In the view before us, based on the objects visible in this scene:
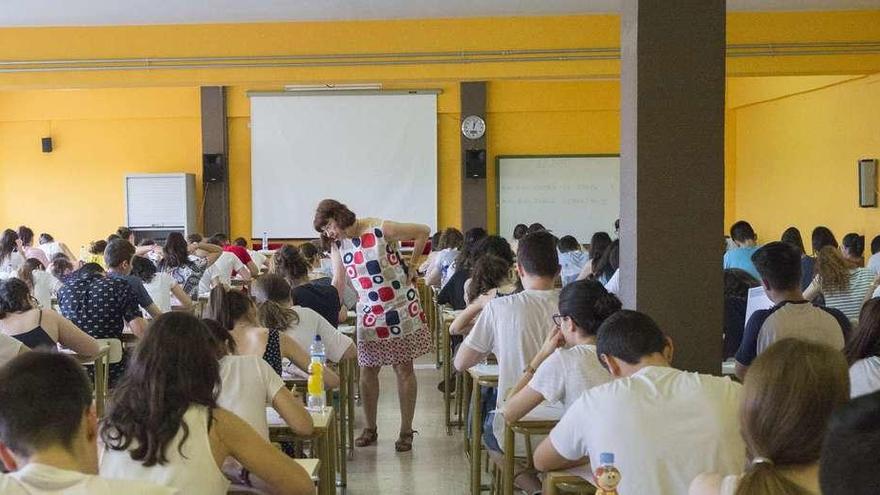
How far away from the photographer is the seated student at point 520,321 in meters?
4.49

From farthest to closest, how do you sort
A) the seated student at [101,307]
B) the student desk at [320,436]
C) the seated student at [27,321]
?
the seated student at [101,307] → the seated student at [27,321] → the student desk at [320,436]

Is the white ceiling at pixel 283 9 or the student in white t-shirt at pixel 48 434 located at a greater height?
the white ceiling at pixel 283 9

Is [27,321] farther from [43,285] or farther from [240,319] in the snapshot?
[43,285]

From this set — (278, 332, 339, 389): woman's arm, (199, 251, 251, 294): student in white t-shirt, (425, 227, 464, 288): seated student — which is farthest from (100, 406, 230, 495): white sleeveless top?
(199, 251, 251, 294): student in white t-shirt

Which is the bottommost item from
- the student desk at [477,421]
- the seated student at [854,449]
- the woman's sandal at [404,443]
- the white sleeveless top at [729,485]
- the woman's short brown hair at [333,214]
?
the woman's sandal at [404,443]

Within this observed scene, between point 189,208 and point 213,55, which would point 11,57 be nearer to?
point 213,55

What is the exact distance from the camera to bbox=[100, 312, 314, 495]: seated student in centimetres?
260

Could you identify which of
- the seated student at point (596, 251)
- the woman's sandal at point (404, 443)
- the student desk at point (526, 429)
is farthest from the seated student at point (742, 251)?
the student desk at point (526, 429)

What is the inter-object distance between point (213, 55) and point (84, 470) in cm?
829

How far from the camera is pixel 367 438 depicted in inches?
247

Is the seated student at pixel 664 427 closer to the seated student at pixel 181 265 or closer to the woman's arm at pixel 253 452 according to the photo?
the woman's arm at pixel 253 452

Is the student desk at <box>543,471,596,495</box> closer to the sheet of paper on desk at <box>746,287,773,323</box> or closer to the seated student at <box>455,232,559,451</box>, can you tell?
the seated student at <box>455,232,559,451</box>

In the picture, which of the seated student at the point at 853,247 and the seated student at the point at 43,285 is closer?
the seated student at the point at 43,285

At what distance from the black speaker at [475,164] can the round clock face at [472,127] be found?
0.27 m
